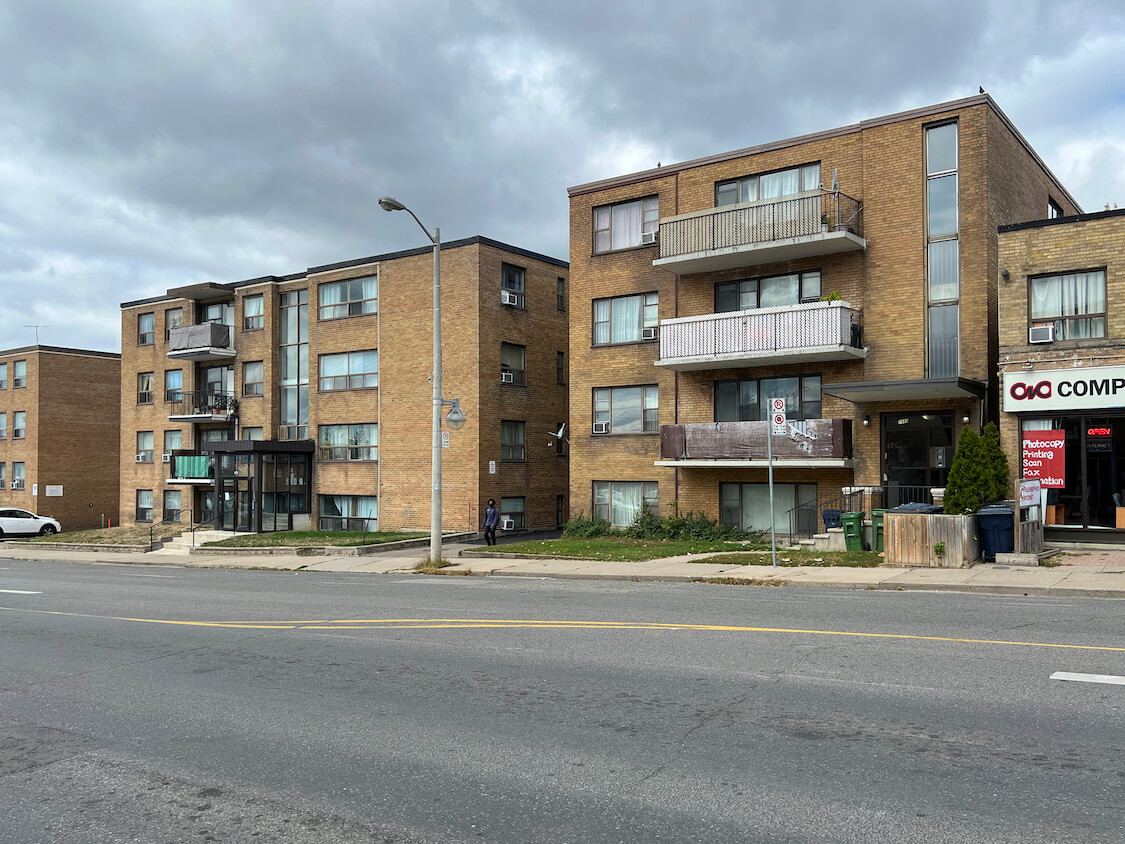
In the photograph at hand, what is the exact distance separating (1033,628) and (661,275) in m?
19.4

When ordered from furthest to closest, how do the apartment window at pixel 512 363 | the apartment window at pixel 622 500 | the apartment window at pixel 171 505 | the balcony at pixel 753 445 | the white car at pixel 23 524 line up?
the white car at pixel 23 524 → the apartment window at pixel 171 505 → the apartment window at pixel 512 363 → the apartment window at pixel 622 500 → the balcony at pixel 753 445

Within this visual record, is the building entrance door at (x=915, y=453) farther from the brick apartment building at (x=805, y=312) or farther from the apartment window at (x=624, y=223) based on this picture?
the apartment window at (x=624, y=223)

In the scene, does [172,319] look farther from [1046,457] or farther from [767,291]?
[1046,457]

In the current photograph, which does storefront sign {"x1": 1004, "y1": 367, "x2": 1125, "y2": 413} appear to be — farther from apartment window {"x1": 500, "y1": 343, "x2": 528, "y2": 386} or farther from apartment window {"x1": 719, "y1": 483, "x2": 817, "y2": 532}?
apartment window {"x1": 500, "y1": 343, "x2": 528, "y2": 386}

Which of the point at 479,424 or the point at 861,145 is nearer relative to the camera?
the point at 861,145

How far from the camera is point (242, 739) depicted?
22.3 feet

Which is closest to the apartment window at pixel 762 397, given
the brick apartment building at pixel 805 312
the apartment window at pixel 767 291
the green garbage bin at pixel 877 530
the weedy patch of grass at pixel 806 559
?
the brick apartment building at pixel 805 312

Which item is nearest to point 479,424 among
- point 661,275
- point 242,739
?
point 661,275

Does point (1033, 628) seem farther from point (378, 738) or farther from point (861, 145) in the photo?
point (861, 145)

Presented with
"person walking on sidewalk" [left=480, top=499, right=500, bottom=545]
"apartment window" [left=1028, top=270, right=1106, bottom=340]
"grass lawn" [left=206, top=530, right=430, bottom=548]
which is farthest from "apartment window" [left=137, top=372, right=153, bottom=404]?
"apartment window" [left=1028, top=270, right=1106, bottom=340]

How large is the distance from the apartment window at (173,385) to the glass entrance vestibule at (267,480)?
6565 mm

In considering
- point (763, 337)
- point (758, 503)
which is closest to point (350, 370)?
point (758, 503)

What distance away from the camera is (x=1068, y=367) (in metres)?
19.7

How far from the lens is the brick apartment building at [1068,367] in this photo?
1953cm
